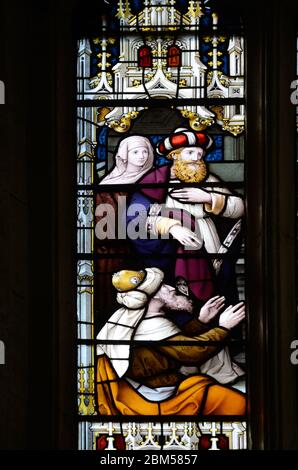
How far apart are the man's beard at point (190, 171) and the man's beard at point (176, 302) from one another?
1.81 ft

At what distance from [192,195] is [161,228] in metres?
0.22

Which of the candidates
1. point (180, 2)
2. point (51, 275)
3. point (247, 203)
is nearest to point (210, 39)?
point (180, 2)

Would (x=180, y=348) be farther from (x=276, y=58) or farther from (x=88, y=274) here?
(x=276, y=58)

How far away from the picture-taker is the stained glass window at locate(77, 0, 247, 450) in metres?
7.25

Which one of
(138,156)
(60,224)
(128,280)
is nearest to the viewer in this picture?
(60,224)

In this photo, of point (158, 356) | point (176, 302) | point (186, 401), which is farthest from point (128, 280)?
point (186, 401)

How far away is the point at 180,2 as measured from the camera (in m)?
7.57

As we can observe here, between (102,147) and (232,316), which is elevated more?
(102,147)

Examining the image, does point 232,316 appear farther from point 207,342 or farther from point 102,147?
point 102,147

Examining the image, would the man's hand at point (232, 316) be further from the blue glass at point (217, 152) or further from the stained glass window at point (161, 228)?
the blue glass at point (217, 152)

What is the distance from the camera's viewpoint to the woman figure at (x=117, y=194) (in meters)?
7.33

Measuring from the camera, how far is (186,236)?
736 cm

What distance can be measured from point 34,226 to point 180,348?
34.4 inches
